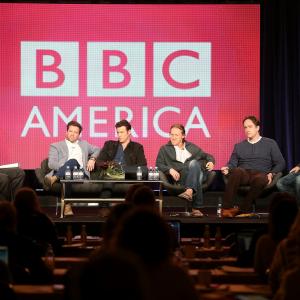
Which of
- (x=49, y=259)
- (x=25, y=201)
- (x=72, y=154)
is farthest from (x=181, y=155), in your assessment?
(x=49, y=259)

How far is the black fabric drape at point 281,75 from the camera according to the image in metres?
9.25

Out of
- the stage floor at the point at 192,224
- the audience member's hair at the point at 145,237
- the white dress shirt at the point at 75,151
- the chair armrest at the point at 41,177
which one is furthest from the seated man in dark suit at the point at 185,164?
the audience member's hair at the point at 145,237

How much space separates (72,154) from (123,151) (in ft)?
1.80

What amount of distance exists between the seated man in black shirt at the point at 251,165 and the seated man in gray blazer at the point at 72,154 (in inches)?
56.0

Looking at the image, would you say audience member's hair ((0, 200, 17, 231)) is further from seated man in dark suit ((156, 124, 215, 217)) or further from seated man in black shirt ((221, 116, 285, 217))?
seated man in black shirt ((221, 116, 285, 217))

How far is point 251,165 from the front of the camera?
8250mm

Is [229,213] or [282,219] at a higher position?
[282,219]

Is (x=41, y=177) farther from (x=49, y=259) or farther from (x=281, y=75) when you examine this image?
(x=49, y=259)

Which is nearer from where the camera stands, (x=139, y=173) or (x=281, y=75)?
(x=139, y=173)

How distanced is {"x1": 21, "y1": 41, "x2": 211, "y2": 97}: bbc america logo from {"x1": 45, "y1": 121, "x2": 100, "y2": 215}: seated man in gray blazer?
3.10ft

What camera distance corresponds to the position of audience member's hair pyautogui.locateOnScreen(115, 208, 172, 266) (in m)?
1.92

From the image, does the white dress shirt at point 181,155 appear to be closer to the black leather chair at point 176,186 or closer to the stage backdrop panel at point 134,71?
the black leather chair at point 176,186

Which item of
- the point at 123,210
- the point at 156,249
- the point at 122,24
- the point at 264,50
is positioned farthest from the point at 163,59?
the point at 156,249

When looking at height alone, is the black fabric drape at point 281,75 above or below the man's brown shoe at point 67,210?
above
